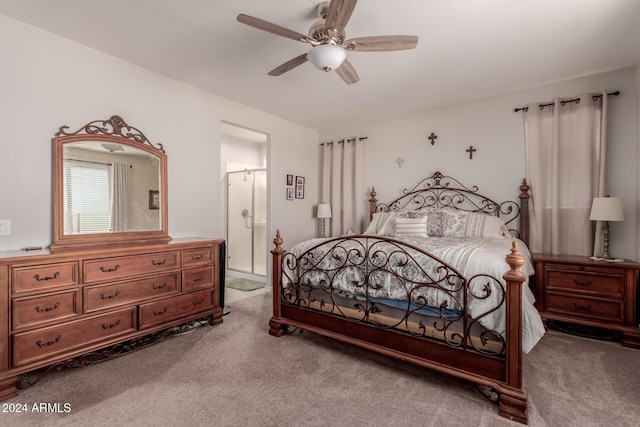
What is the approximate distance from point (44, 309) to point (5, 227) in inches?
29.1

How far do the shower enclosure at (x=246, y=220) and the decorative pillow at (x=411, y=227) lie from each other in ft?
8.20

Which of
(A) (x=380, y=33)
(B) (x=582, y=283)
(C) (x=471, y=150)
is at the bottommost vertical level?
(B) (x=582, y=283)

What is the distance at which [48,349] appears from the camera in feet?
6.81

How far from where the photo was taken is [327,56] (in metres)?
2.00

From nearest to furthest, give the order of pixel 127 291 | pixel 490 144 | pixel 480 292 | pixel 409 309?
pixel 480 292, pixel 409 309, pixel 127 291, pixel 490 144

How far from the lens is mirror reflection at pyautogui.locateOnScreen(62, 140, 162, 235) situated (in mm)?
2578

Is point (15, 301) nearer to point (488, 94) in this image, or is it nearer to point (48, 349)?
point (48, 349)

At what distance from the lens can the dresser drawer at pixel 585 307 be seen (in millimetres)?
2619

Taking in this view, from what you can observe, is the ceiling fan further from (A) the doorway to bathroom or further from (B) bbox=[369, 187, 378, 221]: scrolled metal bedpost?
(A) the doorway to bathroom

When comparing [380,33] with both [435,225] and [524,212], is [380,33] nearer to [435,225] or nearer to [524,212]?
[435,225]

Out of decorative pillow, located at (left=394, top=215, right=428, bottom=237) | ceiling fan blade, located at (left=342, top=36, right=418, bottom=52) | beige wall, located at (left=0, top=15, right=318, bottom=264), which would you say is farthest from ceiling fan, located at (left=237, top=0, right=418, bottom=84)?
decorative pillow, located at (left=394, top=215, right=428, bottom=237)

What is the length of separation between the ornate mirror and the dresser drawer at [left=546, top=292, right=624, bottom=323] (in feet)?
12.7

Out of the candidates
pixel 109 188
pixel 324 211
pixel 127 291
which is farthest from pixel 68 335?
pixel 324 211

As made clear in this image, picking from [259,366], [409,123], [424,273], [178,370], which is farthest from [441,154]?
[178,370]
